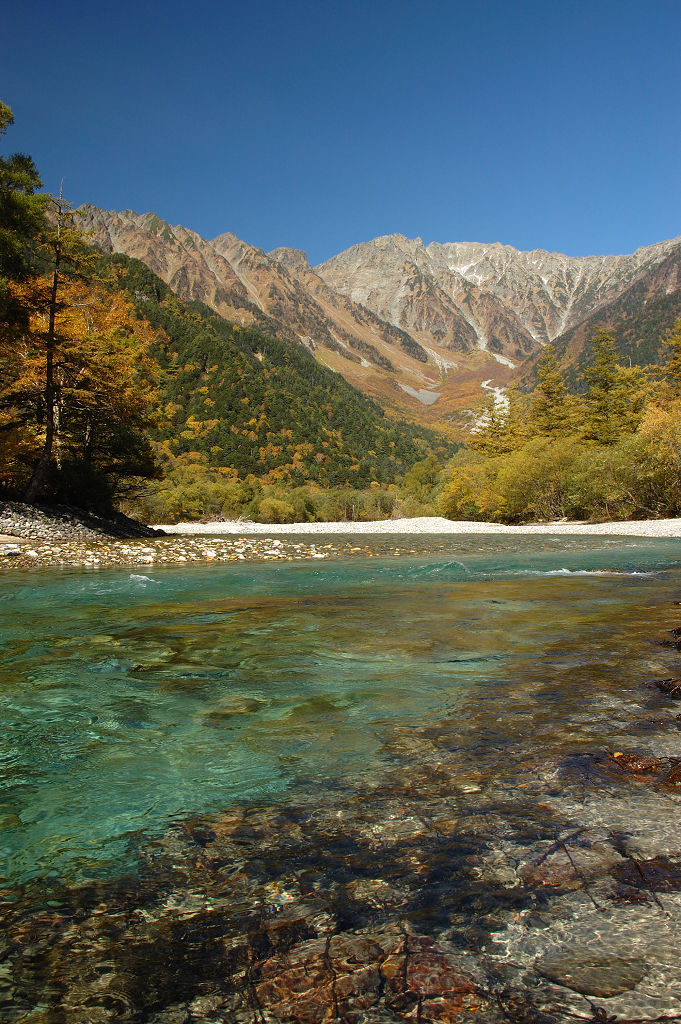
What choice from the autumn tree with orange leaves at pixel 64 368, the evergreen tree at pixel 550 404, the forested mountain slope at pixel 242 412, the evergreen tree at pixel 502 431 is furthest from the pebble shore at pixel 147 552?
the forested mountain slope at pixel 242 412

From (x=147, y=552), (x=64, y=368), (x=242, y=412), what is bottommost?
(x=147, y=552)

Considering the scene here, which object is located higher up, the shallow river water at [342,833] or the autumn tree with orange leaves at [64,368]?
the autumn tree with orange leaves at [64,368]

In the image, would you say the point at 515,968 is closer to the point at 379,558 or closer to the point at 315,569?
the point at 315,569

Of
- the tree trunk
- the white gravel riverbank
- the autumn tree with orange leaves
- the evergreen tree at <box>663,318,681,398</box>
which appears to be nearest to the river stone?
the tree trunk

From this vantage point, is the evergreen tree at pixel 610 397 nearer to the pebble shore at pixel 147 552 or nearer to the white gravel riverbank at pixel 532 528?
the white gravel riverbank at pixel 532 528

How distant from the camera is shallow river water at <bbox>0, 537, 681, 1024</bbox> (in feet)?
6.17

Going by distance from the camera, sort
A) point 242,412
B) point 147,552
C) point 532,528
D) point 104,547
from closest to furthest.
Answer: point 147,552, point 104,547, point 532,528, point 242,412

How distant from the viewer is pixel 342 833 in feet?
9.52

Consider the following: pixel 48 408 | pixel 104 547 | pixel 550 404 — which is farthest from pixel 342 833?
pixel 550 404

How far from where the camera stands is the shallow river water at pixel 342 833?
188 centimetres

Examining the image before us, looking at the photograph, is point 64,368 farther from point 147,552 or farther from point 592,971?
point 592,971

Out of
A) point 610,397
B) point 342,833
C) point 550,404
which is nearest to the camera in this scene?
point 342,833

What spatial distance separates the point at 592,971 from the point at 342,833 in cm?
133

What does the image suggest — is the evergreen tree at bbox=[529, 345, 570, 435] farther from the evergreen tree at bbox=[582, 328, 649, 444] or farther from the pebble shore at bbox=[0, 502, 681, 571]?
the pebble shore at bbox=[0, 502, 681, 571]
